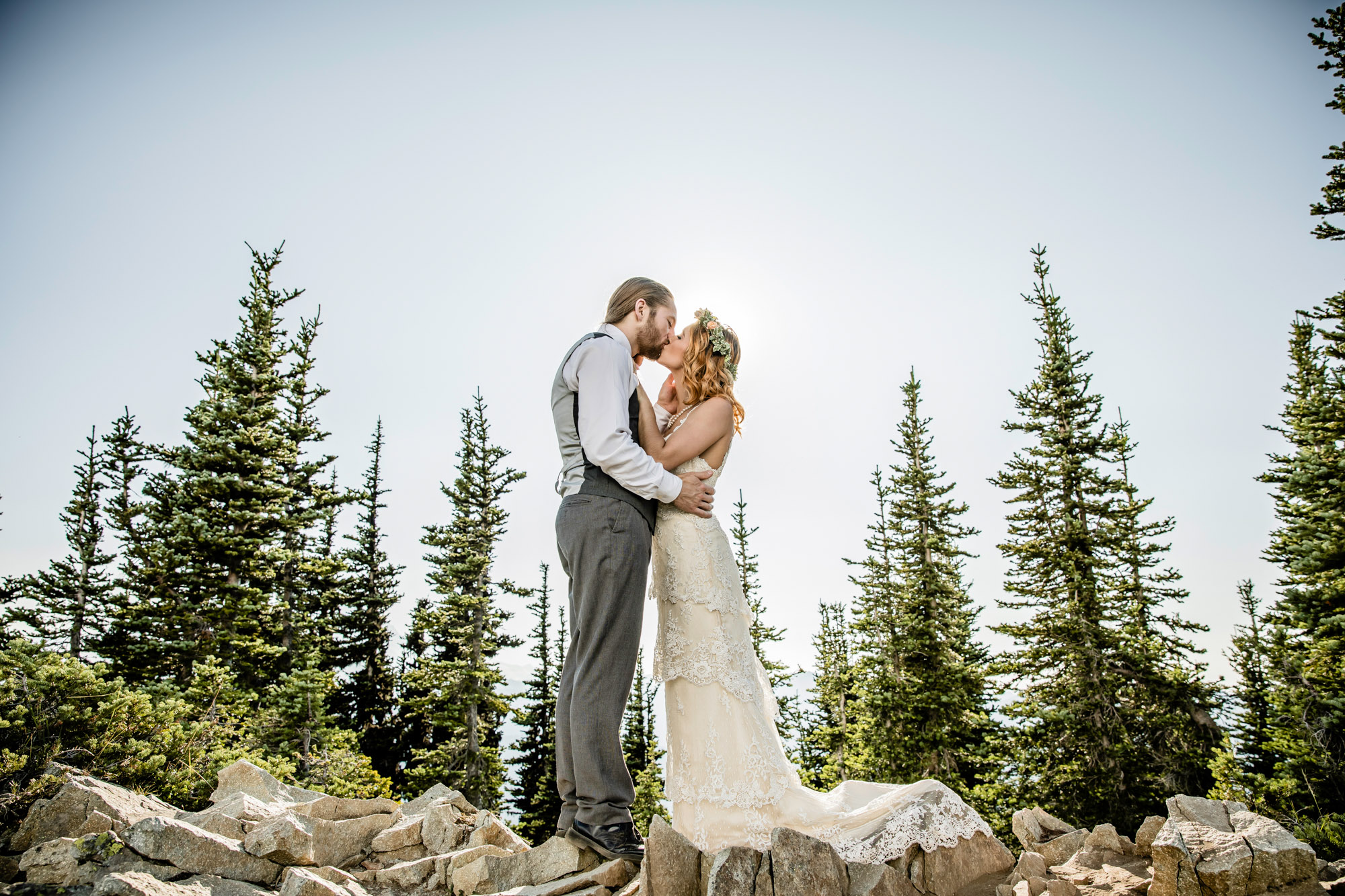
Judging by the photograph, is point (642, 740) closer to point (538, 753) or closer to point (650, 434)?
point (538, 753)

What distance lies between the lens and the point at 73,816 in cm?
407

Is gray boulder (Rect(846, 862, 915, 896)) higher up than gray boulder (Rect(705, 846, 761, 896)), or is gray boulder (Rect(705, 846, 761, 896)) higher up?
gray boulder (Rect(705, 846, 761, 896))

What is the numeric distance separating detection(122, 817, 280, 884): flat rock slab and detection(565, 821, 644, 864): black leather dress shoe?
1831 mm

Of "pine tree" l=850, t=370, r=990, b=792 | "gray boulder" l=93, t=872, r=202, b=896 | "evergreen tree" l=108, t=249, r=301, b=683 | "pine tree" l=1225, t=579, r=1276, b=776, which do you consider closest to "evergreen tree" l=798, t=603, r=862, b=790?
"pine tree" l=850, t=370, r=990, b=792

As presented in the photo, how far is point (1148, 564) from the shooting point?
850 inches

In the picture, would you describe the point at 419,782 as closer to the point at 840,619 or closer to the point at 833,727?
the point at 833,727

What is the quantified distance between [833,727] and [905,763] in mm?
10185

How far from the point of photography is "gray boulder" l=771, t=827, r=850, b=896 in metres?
3.10

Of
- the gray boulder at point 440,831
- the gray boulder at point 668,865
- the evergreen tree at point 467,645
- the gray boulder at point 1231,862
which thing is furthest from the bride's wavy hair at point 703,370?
the evergreen tree at point 467,645

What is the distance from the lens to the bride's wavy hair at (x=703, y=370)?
4.72 metres

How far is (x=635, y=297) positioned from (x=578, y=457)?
1169 mm

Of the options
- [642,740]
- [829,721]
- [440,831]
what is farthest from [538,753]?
[440,831]

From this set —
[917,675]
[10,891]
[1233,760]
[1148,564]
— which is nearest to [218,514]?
[10,891]

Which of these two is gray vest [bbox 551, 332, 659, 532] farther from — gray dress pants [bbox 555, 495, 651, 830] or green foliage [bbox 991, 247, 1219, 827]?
green foliage [bbox 991, 247, 1219, 827]
